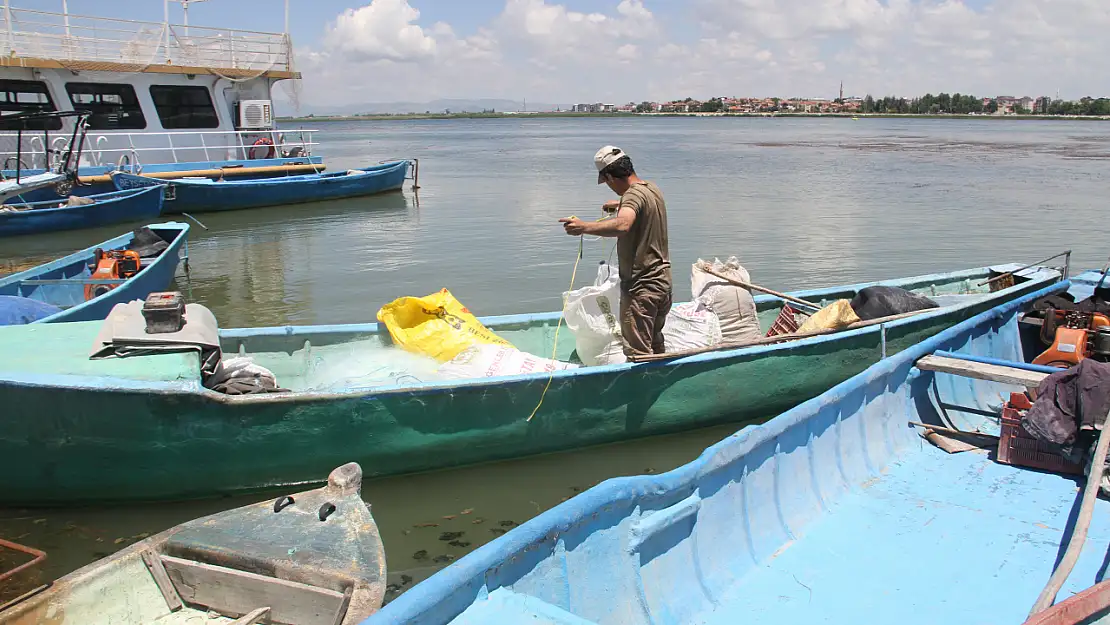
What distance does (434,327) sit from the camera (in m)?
6.30

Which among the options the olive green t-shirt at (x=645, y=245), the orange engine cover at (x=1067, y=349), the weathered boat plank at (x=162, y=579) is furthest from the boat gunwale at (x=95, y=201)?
the orange engine cover at (x=1067, y=349)

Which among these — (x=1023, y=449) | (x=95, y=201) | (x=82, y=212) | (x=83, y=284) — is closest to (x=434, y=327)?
(x=1023, y=449)

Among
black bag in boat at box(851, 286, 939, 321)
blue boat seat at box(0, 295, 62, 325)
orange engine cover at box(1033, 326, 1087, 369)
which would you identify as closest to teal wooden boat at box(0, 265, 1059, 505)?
black bag in boat at box(851, 286, 939, 321)

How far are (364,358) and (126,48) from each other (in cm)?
1565

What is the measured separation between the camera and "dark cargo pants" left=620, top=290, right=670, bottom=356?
555 centimetres

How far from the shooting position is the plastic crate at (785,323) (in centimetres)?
736

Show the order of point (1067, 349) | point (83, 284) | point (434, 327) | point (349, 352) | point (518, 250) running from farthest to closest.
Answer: point (518, 250) < point (83, 284) < point (349, 352) < point (434, 327) < point (1067, 349)

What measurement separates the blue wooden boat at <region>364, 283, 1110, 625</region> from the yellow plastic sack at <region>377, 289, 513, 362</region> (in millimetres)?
2736

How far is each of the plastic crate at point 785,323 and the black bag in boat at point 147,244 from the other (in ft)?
25.0

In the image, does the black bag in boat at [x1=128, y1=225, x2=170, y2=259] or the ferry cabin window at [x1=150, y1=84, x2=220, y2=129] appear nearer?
the black bag in boat at [x1=128, y1=225, x2=170, y2=259]

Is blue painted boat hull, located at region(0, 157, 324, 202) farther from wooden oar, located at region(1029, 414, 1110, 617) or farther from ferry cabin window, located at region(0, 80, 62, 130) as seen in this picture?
wooden oar, located at region(1029, 414, 1110, 617)

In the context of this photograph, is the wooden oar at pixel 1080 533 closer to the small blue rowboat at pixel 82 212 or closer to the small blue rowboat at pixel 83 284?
the small blue rowboat at pixel 83 284

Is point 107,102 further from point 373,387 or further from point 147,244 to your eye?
point 373,387

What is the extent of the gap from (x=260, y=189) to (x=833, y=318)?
1638 cm
